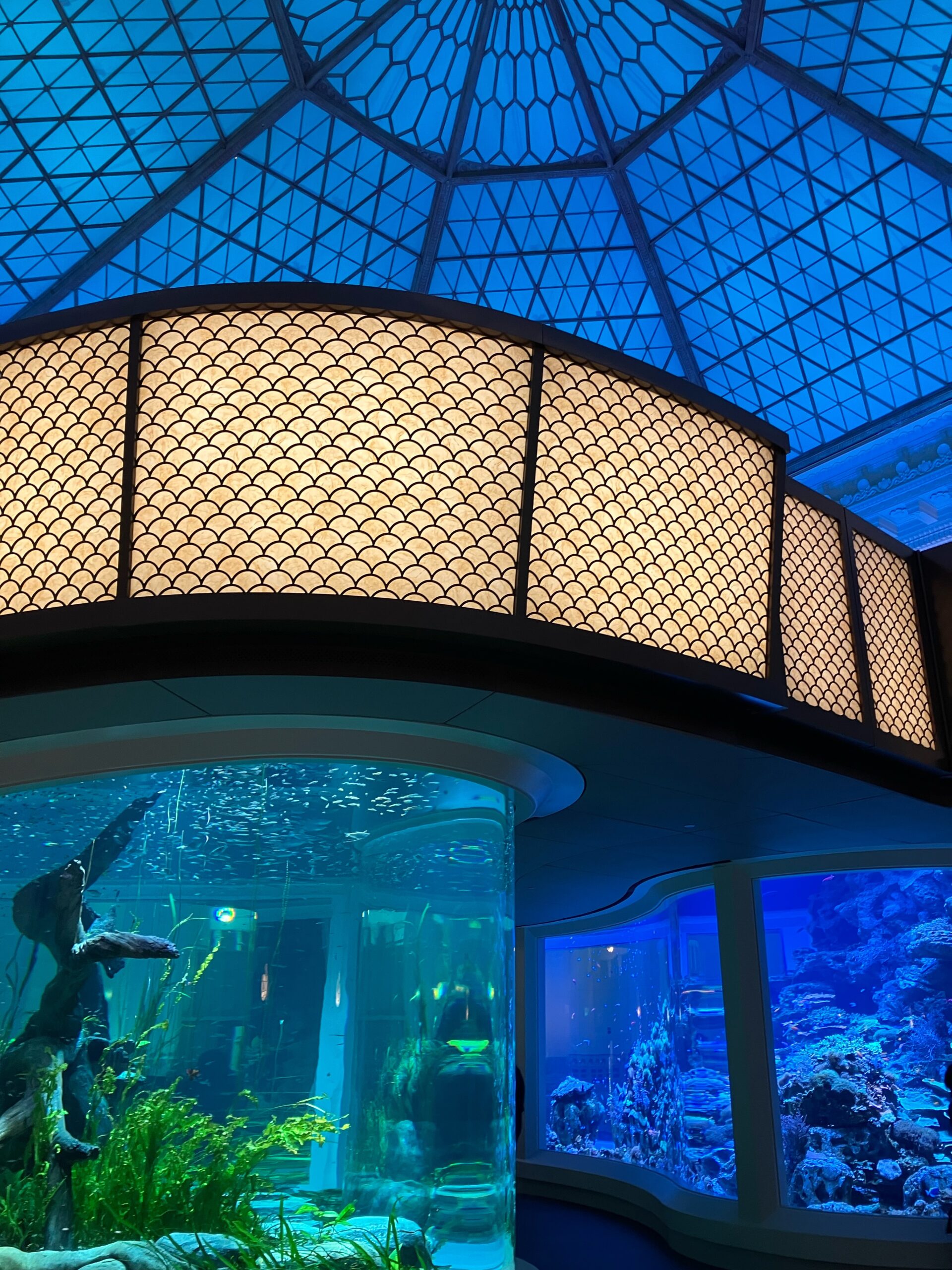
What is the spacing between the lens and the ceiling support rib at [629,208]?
83.3ft

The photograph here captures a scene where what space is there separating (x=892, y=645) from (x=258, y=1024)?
656cm

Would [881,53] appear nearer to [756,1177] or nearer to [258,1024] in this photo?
[756,1177]

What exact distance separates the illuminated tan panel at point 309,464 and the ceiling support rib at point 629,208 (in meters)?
18.6

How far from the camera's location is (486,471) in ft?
21.4

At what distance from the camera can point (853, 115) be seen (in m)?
24.3

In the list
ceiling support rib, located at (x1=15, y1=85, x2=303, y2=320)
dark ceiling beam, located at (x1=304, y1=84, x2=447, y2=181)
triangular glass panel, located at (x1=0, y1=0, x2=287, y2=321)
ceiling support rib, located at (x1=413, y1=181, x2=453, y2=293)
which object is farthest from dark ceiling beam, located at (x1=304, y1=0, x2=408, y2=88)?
ceiling support rib, located at (x1=413, y1=181, x2=453, y2=293)

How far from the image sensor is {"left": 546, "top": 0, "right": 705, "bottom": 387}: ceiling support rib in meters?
25.4

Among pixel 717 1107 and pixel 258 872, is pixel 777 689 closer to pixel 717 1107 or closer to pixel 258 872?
pixel 258 872

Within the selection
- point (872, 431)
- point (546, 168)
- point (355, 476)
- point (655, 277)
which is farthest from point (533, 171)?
point (355, 476)

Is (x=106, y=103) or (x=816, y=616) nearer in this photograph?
(x=816, y=616)

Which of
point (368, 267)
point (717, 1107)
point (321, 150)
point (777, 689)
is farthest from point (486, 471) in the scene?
point (368, 267)

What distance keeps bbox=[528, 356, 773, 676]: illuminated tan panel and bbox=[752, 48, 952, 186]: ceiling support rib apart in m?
20.8

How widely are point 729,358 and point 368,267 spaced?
11.6 metres

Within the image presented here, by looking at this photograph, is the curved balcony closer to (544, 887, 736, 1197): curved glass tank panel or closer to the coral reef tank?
the coral reef tank
